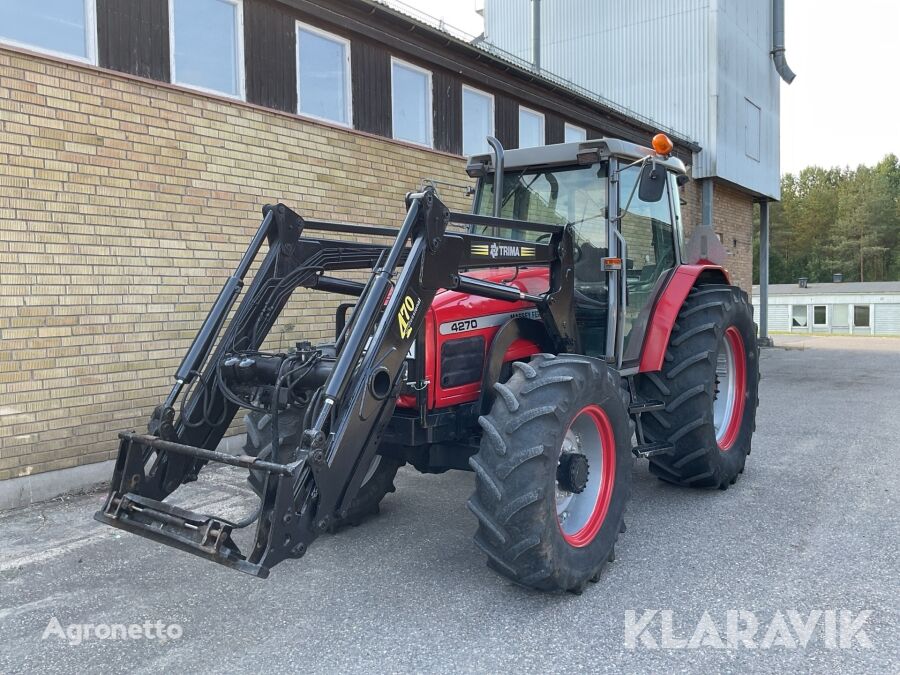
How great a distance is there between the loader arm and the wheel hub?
0.89 meters

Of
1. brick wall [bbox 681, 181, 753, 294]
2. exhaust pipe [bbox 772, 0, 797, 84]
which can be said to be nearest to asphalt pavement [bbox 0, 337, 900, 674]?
brick wall [bbox 681, 181, 753, 294]

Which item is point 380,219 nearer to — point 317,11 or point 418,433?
point 317,11

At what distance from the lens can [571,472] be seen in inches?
144

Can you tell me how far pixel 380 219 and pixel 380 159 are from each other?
2.26 feet

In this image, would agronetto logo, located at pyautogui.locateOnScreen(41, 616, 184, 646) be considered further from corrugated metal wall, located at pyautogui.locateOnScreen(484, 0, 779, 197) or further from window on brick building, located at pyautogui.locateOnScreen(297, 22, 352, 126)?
corrugated metal wall, located at pyautogui.locateOnScreen(484, 0, 779, 197)

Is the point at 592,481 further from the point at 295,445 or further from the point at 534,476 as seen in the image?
the point at 295,445

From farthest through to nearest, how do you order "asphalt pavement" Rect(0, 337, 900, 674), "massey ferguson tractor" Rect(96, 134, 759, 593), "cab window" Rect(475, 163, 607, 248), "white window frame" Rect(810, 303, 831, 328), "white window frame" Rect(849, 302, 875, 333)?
"white window frame" Rect(810, 303, 831, 328) < "white window frame" Rect(849, 302, 875, 333) < "cab window" Rect(475, 163, 607, 248) < "massey ferguson tractor" Rect(96, 134, 759, 593) < "asphalt pavement" Rect(0, 337, 900, 674)

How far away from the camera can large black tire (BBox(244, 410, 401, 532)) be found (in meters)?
3.77

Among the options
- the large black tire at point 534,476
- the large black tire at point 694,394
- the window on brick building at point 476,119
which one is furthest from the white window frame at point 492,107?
the large black tire at point 534,476

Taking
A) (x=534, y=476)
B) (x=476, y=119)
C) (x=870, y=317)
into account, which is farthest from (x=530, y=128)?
(x=870, y=317)

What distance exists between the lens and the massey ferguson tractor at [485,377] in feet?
10.4

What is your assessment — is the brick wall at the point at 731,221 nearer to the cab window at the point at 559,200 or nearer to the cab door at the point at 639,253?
the cab door at the point at 639,253

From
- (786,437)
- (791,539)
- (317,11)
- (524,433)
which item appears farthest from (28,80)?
(786,437)

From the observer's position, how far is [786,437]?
7383 millimetres
